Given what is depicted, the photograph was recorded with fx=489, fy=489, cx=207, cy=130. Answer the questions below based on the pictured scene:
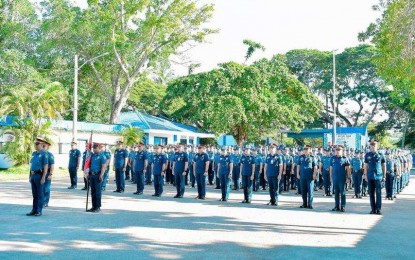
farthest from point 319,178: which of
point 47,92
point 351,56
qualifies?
point 351,56

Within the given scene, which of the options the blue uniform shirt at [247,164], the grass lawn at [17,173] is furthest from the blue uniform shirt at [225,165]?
the grass lawn at [17,173]

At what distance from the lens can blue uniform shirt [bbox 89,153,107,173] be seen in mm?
12273

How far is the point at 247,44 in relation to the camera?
37.8m

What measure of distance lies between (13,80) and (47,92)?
7538 millimetres

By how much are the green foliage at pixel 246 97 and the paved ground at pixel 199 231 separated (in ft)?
54.7

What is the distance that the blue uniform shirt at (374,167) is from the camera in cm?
1309

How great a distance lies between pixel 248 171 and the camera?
50.5ft

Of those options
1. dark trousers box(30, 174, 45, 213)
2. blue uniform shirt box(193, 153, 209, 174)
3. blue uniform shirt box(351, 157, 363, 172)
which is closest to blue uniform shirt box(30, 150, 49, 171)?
dark trousers box(30, 174, 45, 213)

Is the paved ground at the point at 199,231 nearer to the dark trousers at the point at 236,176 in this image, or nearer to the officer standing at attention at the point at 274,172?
the officer standing at attention at the point at 274,172

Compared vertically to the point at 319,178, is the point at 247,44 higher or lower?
higher

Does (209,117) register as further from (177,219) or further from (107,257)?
(107,257)

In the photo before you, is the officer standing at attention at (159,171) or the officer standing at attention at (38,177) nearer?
the officer standing at attention at (38,177)

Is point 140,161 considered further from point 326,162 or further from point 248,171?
point 326,162

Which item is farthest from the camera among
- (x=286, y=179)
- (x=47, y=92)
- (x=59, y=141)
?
(x=59, y=141)
